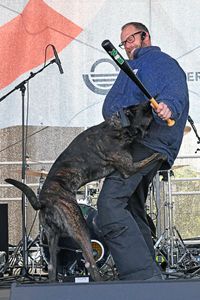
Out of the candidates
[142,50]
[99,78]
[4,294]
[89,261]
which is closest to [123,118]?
[142,50]

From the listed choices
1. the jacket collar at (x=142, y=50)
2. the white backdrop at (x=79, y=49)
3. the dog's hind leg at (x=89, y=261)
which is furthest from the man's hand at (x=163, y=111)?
the white backdrop at (x=79, y=49)

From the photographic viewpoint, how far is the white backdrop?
6.19 meters

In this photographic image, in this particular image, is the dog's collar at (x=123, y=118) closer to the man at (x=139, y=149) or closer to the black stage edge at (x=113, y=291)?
the man at (x=139, y=149)

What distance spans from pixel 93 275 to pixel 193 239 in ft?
13.1

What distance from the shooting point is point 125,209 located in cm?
328

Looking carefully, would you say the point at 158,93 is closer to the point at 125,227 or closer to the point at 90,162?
the point at 90,162

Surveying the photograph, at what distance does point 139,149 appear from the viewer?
3.38 m

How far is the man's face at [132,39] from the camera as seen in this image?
3561 millimetres

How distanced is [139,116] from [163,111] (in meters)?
0.25

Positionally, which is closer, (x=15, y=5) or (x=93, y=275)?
(x=93, y=275)

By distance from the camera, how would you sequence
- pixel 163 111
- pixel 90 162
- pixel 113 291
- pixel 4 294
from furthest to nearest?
1. pixel 4 294
2. pixel 90 162
3. pixel 163 111
4. pixel 113 291

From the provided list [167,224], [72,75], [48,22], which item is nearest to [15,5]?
[48,22]

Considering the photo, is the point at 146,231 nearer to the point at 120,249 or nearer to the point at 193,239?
the point at 120,249

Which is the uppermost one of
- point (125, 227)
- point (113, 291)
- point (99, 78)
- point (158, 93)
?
point (99, 78)
